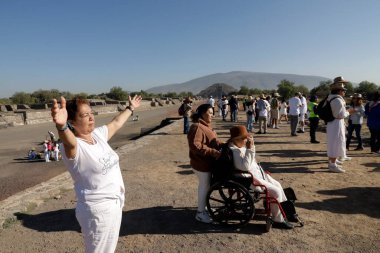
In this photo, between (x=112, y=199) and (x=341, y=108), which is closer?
(x=112, y=199)

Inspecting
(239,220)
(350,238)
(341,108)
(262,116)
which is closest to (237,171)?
(239,220)

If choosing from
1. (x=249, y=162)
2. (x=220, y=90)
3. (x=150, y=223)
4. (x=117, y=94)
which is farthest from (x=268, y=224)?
(x=117, y=94)

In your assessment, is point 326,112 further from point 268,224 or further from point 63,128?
point 63,128

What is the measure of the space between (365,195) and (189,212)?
3.13 meters

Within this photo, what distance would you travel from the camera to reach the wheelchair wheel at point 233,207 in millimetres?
4324

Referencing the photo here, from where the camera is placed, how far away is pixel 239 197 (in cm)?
448

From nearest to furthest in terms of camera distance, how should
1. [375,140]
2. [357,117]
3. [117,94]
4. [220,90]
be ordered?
[375,140]
[357,117]
[220,90]
[117,94]

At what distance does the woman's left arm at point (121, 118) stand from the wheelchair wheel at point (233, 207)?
5.30ft

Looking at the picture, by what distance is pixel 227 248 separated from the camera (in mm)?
3957

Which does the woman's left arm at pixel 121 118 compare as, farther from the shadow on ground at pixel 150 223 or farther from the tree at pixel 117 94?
the tree at pixel 117 94

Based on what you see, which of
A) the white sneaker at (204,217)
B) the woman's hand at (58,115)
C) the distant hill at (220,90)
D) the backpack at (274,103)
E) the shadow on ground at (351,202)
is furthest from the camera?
the distant hill at (220,90)

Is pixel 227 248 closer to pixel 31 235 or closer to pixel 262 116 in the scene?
pixel 31 235

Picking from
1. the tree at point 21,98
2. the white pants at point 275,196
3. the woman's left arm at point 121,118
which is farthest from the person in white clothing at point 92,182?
the tree at point 21,98

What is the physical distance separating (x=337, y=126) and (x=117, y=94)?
6586cm
